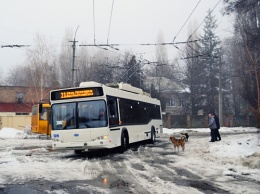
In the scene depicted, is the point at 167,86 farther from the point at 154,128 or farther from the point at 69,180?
the point at 69,180

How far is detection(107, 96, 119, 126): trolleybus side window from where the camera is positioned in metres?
13.4

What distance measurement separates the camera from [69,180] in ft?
27.6

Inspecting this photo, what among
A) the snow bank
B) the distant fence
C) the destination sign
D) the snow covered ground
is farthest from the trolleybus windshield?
the distant fence

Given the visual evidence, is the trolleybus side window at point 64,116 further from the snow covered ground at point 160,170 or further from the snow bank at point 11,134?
the snow bank at point 11,134

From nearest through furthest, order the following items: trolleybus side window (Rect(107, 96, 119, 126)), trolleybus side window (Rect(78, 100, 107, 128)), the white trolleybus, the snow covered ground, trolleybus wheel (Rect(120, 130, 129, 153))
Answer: the snow covered ground
the white trolleybus
trolleybus side window (Rect(78, 100, 107, 128))
trolleybus side window (Rect(107, 96, 119, 126))
trolleybus wheel (Rect(120, 130, 129, 153))

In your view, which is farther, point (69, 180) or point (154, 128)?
point (154, 128)

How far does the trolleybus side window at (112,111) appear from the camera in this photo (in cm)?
1338

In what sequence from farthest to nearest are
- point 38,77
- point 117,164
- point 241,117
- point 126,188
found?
1. point 241,117
2. point 38,77
3. point 117,164
4. point 126,188

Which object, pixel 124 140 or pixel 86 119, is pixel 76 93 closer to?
pixel 86 119

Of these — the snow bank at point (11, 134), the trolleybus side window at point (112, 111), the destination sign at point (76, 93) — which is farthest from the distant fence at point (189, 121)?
the destination sign at point (76, 93)

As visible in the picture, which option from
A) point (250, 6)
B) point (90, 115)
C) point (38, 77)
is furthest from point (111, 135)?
point (38, 77)

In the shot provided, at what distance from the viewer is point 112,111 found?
540 inches

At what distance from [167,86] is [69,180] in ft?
176

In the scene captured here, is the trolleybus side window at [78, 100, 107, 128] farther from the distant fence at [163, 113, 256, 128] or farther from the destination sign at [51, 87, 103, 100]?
the distant fence at [163, 113, 256, 128]
